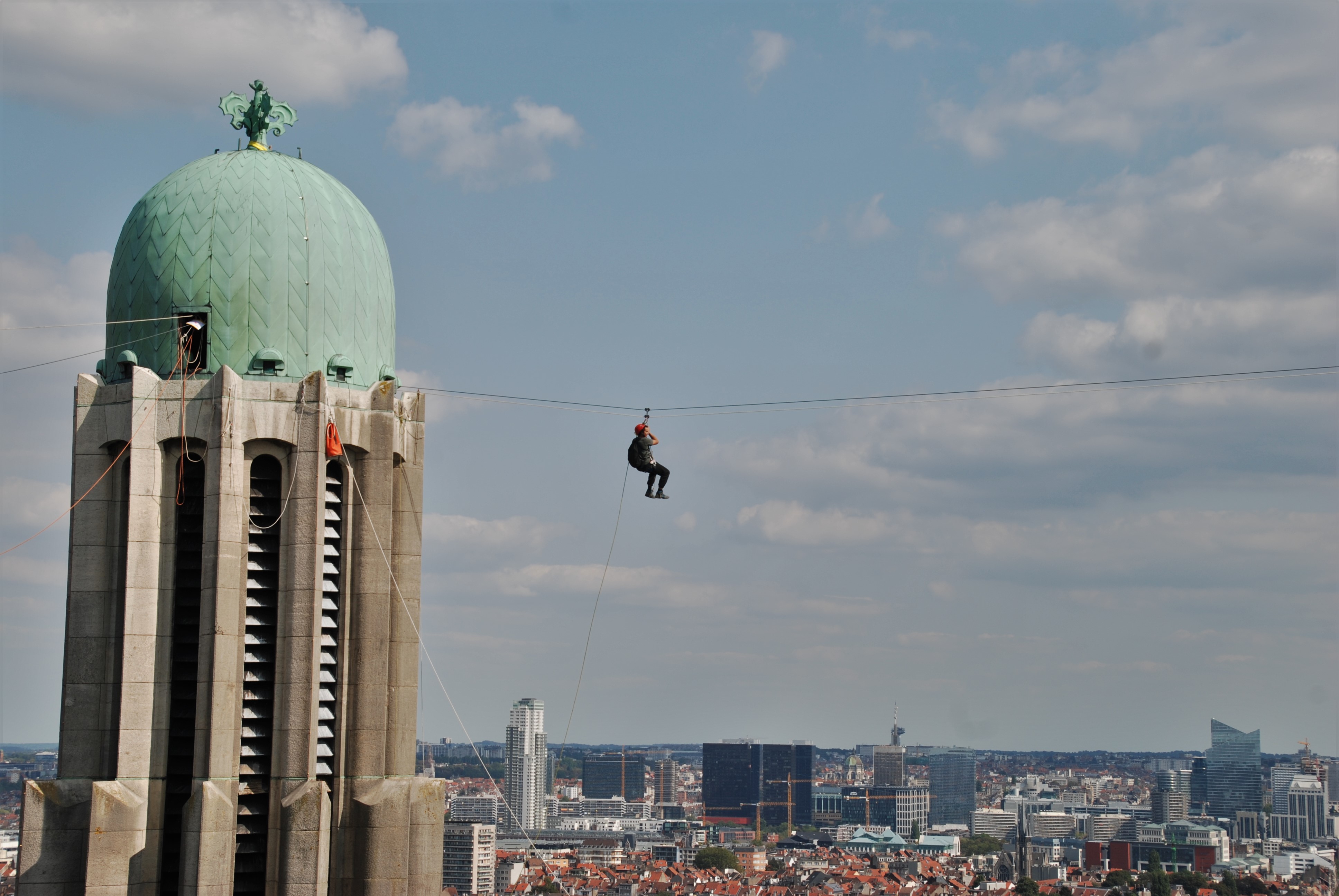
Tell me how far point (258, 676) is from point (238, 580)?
199cm

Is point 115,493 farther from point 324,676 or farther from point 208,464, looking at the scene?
point 324,676

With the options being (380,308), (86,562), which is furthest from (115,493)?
(380,308)

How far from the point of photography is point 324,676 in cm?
3334

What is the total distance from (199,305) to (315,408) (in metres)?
3.16

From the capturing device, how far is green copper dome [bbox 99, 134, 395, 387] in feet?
109

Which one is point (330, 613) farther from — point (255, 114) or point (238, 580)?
point (255, 114)

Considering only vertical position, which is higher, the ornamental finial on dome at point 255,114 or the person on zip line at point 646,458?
the ornamental finial on dome at point 255,114

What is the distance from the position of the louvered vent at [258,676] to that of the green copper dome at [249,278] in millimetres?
2438

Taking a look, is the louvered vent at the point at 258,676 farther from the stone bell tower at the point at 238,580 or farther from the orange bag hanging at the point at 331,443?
the orange bag hanging at the point at 331,443

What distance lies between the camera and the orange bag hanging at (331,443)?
109 feet

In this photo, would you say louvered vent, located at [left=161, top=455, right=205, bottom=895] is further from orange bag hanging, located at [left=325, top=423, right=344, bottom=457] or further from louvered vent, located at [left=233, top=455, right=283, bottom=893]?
orange bag hanging, located at [left=325, top=423, right=344, bottom=457]

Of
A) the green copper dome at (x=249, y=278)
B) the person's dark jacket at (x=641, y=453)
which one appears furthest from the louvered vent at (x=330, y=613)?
the person's dark jacket at (x=641, y=453)

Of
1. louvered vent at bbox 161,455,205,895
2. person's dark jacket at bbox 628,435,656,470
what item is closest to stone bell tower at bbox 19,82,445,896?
louvered vent at bbox 161,455,205,895

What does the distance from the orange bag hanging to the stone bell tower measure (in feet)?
0.21
